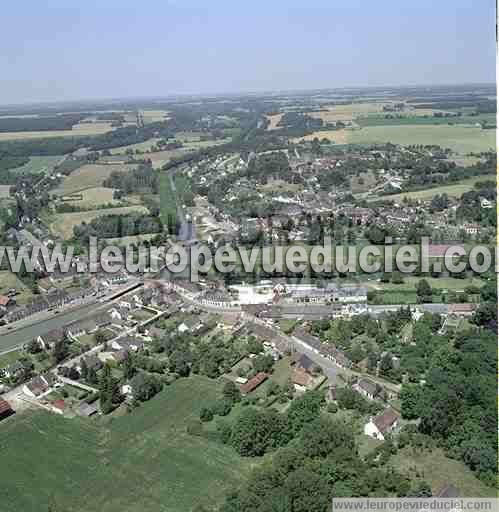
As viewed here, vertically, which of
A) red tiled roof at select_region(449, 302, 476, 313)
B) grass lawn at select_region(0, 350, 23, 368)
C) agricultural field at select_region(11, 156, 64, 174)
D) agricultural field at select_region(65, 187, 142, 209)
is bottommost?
grass lawn at select_region(0, 350, 23, 368)

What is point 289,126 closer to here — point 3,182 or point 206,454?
point 3,182

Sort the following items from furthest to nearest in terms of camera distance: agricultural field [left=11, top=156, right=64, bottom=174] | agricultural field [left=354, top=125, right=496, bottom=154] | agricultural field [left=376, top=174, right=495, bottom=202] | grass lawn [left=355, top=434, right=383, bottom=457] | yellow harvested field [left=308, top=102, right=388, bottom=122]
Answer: yellow harvested field [left=308, top=102, right=388, bottom=122], agricultural field [left=354, top=125, right=496, bottom=154], agricultural field [left=11, top=156, right=64, bottom=174], agricultural field [left=376, top=174, right=495, bottom=202], grass lawn [left=355, top=434, right=383, bottom=457]

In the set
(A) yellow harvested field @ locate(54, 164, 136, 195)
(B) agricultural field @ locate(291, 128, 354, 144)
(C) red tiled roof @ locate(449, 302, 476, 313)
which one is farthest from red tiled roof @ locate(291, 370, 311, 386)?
(B) agricultural field @ locate(291, 128, 354, 144)

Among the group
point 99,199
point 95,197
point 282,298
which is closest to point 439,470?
point 282,298

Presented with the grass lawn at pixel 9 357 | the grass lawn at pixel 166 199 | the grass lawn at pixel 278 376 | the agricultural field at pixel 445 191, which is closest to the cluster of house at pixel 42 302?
the grass lawn at pixel 9 357

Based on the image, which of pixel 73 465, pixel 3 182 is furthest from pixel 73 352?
pixel 3 182

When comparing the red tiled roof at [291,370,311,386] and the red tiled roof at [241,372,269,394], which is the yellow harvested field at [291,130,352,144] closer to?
the red tiled roof at [291,370,311,386]
